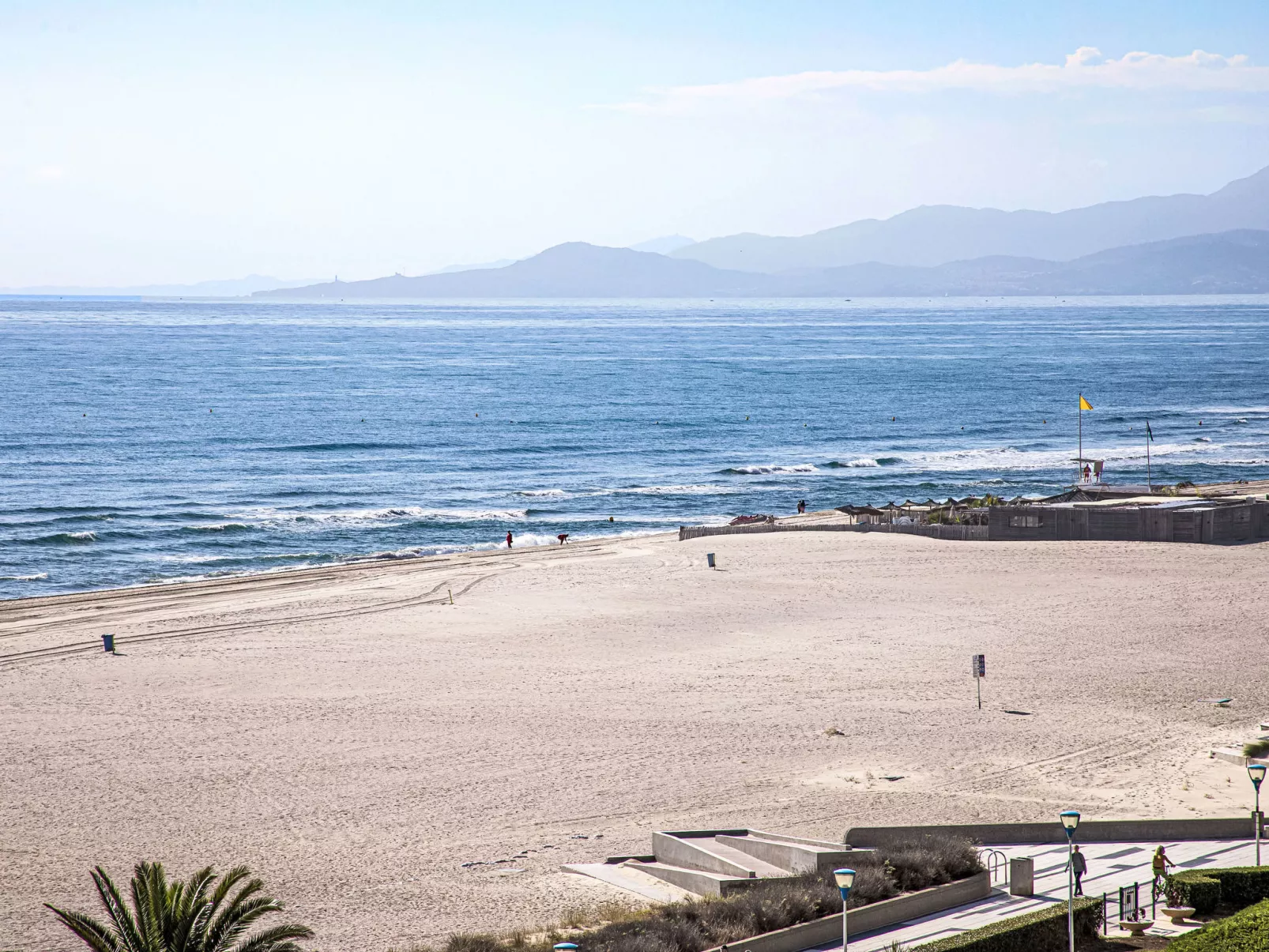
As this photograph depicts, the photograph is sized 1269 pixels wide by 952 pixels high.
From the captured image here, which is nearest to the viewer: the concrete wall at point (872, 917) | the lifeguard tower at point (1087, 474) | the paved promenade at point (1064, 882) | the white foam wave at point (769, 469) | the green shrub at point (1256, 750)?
the concrete wall at point (872, 917)

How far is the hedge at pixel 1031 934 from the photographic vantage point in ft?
38.4

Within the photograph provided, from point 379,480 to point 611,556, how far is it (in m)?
22.0

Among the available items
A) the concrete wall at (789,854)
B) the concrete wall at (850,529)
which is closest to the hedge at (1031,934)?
the concrete wall at (789,854)

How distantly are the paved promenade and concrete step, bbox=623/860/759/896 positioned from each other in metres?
1.43

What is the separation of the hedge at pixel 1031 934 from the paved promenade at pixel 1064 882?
1.63ft

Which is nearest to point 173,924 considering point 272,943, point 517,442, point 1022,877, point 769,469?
point 272,943

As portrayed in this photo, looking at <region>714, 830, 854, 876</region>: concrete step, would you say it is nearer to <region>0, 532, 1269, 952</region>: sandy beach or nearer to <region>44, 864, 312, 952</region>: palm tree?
<region>0, 532, 1269, 952</region>: sandy beach

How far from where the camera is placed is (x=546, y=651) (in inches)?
1070

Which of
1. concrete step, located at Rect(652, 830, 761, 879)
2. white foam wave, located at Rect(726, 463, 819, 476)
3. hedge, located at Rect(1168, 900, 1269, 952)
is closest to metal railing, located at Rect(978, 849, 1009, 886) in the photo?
concrete step, located at Rect(652, 830, 761, 879)

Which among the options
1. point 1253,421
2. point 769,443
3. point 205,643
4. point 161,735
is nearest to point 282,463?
point 769,443

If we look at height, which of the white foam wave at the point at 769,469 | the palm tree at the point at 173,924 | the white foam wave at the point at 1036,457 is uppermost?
the palm tree at the point at 173,924

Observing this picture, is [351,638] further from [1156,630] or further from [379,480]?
[379,480]

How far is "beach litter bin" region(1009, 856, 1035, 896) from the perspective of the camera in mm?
14062

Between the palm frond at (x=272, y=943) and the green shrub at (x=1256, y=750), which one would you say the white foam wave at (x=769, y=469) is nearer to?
the green shrub at (x=1256, y=750)
